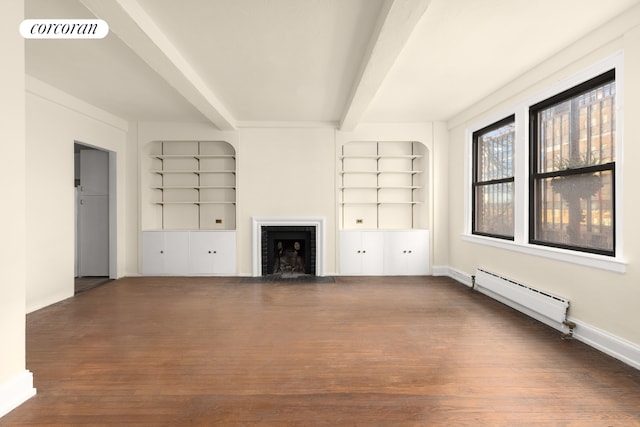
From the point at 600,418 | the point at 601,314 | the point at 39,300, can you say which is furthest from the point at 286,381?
the point at 39,300

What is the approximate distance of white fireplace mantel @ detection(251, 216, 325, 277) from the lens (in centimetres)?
589

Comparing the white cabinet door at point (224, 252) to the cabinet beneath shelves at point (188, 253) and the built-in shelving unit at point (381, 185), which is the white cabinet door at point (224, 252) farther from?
the built-in shelving unit at point (381, 185)

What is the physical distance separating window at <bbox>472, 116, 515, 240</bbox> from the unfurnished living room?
0.12 feet

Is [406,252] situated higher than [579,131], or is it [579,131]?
[579,131]

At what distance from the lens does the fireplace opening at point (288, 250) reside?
5.97 m

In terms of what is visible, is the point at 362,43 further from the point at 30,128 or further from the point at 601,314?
the point at 30,128

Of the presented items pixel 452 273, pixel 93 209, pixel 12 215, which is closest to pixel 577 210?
pixel 452 273

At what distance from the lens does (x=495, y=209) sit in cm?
471

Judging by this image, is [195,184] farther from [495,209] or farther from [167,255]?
[495,209]

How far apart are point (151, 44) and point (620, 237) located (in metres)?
4.19

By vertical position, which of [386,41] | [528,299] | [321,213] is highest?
[386,41]

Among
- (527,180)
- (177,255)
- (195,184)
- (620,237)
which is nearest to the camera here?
(620,237)

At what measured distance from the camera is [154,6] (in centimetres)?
246

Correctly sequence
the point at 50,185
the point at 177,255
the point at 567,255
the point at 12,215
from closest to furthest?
the point at 12,215 < the point at 567,255 < the point at 50,185 < the point at 177,255
